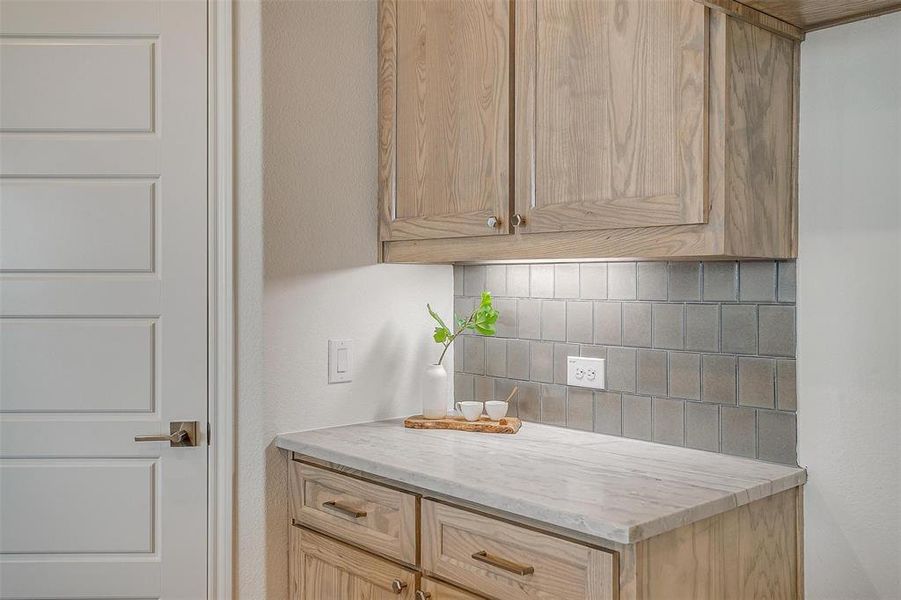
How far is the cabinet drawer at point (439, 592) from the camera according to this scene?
60.7 inches

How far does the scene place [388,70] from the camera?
2160 mm

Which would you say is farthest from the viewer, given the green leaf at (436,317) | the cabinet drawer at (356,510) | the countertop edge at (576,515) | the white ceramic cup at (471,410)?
the green leaf at (436,317)

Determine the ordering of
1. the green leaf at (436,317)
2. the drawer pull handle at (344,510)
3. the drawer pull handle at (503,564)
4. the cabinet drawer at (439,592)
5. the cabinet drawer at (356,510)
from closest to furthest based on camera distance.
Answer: the drawer pull handle at (503,564), the cabinet drawer at (439,592), the cabinet drawer at (356,510), the drawer pull handle at (344,510), the green leaf at (436,317)

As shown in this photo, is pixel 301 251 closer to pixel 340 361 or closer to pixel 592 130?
pixel 340 361

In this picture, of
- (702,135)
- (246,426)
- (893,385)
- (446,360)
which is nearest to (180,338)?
(246,426)

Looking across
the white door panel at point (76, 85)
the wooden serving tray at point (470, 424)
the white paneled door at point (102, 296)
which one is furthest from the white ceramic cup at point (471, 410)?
the white door panel at point (76, 85)

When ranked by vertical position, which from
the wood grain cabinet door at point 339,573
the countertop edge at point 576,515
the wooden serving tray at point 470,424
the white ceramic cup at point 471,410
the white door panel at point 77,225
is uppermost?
the white door panel at point 77,225

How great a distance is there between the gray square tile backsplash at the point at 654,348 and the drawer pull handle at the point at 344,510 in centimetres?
61

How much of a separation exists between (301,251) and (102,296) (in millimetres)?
510

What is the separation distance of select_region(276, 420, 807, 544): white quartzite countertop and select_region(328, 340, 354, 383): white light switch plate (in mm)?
141

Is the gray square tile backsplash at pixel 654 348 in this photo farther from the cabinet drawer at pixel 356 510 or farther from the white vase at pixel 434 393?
the cabinet drawer at pixel 356 510

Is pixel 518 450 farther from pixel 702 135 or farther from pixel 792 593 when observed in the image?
pixel 702 135

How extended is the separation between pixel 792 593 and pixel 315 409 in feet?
3.99

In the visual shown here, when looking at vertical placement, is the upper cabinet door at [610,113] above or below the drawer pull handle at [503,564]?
above
